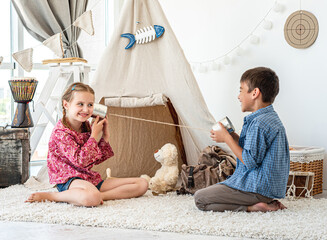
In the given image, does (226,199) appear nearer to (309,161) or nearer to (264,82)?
(264,82)

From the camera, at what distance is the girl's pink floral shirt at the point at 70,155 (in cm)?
205

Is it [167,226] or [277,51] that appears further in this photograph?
[277,51]

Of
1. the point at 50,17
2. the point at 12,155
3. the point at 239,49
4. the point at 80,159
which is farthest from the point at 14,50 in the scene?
the point at 80,159

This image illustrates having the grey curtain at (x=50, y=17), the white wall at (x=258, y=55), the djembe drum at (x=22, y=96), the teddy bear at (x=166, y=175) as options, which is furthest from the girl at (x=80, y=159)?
the grey curtain at (x=50, y=17)

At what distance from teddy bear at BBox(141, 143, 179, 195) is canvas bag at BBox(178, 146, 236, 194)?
3.7 inches

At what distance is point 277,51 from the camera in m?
2.96

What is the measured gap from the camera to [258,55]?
3.08 meters

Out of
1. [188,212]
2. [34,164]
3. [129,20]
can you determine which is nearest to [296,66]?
[129,20]

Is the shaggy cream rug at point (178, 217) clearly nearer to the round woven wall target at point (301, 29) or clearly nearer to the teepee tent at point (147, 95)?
the teepee tent at point (147, 95)

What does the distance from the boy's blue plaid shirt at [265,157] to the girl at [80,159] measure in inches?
24.6

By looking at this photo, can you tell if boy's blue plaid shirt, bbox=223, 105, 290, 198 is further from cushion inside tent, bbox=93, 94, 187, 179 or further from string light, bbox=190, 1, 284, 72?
string light, bbox=190, 1, 284, 72

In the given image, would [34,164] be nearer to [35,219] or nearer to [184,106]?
[184,106]

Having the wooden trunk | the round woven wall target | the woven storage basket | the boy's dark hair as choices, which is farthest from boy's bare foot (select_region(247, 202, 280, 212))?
the wooden trunk

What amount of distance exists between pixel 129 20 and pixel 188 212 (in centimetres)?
144
